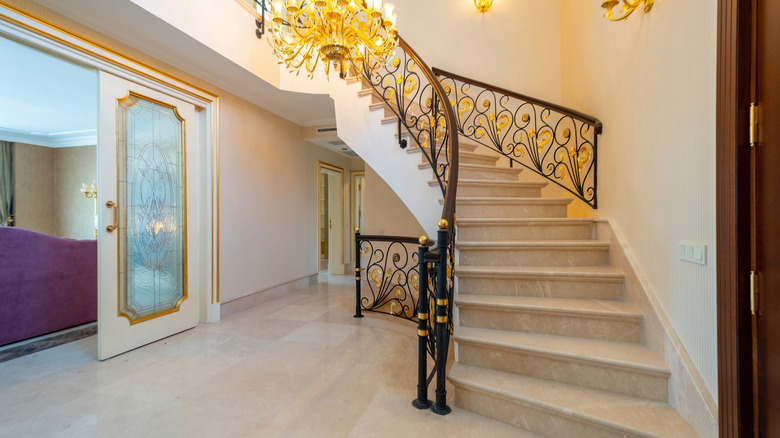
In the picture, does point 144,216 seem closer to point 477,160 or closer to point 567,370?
point 477,160

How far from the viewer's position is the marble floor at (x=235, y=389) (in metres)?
1.74

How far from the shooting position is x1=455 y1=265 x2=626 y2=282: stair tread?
212 centimetres

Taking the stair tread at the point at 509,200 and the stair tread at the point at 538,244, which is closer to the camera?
the stair tread at the point at 538,244

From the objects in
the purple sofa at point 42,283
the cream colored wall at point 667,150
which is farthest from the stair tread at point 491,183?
the purple sofa at point 42,283

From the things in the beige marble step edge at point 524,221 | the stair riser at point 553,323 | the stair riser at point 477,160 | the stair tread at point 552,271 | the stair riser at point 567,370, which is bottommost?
the stair riser at point 567,370

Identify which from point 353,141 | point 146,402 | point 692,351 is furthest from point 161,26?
point 692,351

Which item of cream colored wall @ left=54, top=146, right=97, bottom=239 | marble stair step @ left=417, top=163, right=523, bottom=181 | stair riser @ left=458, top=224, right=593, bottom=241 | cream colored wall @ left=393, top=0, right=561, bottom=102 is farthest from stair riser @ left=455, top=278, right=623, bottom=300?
cream colored wall @ left=54, top=146, right=97, bottom=239

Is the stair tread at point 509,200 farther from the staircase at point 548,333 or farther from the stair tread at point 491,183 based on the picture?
the stair tread at point 491,183

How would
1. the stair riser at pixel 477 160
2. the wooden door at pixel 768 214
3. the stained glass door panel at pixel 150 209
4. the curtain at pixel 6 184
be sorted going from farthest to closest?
the curtain at pixel 6 184 → the stair riser at pixel 477 160 → the stained glass door panel at pixel 150 209 → the wooden door at pixel 768 214

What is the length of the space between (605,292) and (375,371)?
1666mm

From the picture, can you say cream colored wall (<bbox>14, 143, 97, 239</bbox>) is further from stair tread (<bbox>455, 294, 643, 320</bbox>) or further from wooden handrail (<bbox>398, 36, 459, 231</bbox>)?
stair tread (<bbox>455, 294, 643, 320</bbox>)

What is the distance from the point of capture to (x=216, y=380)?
Result: 2.26 m

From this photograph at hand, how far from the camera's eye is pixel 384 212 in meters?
4.74

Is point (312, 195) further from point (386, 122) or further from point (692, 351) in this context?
point (692, 351)
